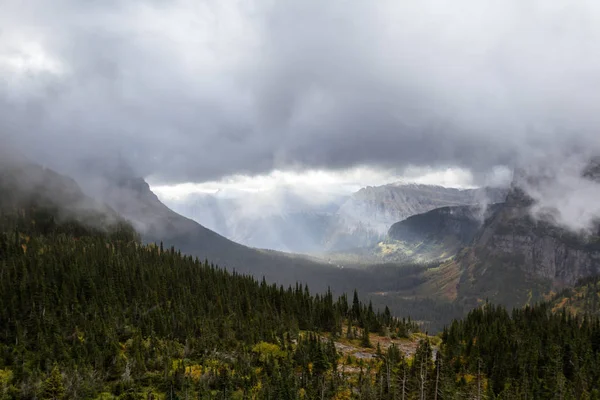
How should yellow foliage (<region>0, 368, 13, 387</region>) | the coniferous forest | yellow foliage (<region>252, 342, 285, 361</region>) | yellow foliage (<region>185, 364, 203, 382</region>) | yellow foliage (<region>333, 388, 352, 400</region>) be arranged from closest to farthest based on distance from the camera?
yellow foliage (<region>0, 368, 13, 387</region>) < the coniferous forest < yellow foliage (<region>333, 388, 352, 400</region>) < yellow foliage (<region>185, 364, 203, 382</region>) < yellow foliage (<region>252, 342, 285, 361</region>)

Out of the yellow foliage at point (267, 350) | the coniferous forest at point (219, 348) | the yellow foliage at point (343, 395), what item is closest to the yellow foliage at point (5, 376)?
the coniferous forest at point (219, 348)

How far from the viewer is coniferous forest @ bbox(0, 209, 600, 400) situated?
9475cm

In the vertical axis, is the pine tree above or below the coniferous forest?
A: below

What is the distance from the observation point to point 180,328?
13225 cm

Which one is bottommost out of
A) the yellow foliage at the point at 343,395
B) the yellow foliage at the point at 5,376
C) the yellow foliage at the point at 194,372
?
the yellow foliage at the point at 5,376

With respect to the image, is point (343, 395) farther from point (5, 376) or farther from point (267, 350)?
point (5, 376)

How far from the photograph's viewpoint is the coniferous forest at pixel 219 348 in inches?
3730

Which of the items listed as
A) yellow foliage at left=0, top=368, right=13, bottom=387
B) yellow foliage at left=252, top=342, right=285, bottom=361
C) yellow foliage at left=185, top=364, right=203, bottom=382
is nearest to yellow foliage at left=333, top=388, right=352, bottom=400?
yellow foliage at left=252, top=342, right=285, bottom=361

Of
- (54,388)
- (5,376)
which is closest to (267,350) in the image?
(54,388)

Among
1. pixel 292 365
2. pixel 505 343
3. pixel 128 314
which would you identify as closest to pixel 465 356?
pixel 505 343

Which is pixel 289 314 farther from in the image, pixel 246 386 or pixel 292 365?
pixel 246 386

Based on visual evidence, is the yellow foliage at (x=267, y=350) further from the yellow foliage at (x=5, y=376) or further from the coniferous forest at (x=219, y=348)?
the yellow foliage at (x=5, y=376)

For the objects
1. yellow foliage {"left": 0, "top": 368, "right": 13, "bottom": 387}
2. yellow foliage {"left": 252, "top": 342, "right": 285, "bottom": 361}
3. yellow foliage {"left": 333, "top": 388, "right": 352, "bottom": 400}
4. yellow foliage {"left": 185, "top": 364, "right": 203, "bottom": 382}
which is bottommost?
yellow foliage {"left": 0, "top": 368, "right": 13, "bottom": 387}

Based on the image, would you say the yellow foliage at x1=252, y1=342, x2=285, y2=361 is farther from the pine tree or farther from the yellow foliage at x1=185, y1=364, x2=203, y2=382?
the pine tree
